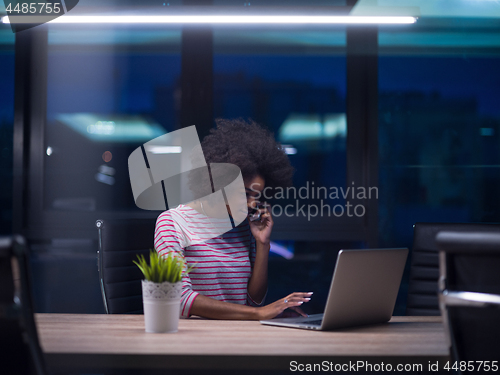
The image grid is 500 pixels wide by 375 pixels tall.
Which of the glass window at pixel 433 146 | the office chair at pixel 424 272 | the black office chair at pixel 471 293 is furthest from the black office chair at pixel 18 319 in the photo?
the glass window at pixel 433 146

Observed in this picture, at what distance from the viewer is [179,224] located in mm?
1849

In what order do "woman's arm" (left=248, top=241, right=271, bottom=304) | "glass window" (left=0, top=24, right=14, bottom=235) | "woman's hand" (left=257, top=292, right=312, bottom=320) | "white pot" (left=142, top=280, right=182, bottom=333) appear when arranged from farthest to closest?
"glass window" (left=0, top=24, right=14, bottom=235), "woman's arm" (left=248, top=241, right=271, bottom=304), "woman's hand" (left=257, top=292, right=312, bottom=320), "white pot" (left=142, top=280, right=182, bottom=333)

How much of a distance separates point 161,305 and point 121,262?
848mm

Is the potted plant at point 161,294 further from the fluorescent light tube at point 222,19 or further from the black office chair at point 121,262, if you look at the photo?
the fluorescent light tube at point 222,19

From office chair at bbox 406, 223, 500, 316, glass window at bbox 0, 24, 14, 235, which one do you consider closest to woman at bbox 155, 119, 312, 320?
office chair at bbox 406, 223, 500, 316

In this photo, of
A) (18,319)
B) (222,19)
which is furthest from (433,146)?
(18,319)

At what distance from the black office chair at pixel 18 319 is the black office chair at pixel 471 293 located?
89cm

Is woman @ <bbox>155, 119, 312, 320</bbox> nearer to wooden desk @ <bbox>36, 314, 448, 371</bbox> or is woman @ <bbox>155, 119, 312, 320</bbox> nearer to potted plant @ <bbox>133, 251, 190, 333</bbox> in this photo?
wooden desk @ <bbox>36, 314, 448, 371</bbox>

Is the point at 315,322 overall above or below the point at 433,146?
below

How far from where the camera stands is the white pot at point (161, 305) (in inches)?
52.1

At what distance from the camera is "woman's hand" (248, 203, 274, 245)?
199cm

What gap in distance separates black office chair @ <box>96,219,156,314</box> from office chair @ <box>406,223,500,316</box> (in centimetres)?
132

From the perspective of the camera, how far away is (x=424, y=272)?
224cm

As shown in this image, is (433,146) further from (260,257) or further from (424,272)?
(260,257)
